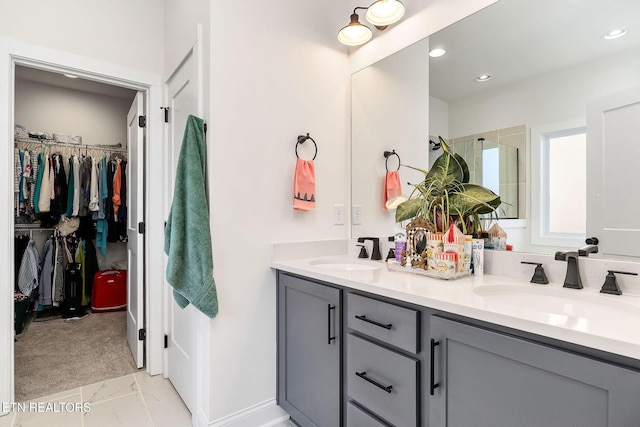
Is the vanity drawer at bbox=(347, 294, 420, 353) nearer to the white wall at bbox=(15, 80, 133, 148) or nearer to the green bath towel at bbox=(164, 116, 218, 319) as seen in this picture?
the green bath towel at bbox=(164, 116, 218, 319)

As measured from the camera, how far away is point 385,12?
1.74m

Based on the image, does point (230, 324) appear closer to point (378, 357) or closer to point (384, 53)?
point (378, 357)

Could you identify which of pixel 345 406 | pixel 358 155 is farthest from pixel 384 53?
pixel 345 406

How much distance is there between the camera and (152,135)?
2.32m

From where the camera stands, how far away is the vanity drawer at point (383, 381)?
1133 mm

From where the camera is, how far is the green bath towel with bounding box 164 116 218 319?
1.55 m

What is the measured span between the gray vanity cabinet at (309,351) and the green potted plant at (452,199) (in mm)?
598

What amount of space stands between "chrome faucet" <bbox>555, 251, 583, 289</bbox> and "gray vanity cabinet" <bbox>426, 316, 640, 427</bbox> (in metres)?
0.51

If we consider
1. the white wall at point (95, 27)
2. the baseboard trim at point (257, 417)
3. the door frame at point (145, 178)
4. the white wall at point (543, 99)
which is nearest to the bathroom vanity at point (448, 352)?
the baseboard trim at point (257, 417)

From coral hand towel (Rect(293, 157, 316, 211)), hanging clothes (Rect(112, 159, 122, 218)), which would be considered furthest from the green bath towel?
hanging clothes (Rect(112, 159, 122, 218))

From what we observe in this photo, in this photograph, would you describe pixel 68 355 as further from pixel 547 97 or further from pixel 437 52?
pixel 547 97

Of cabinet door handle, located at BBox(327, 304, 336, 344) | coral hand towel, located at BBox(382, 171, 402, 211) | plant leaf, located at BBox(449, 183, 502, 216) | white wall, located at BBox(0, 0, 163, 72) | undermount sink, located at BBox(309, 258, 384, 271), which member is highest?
white wall, located at BBox(0, 0, 163, 72)

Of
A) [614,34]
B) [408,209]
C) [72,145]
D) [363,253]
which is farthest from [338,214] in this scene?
[72,145]

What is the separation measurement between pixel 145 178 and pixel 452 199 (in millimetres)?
2072
